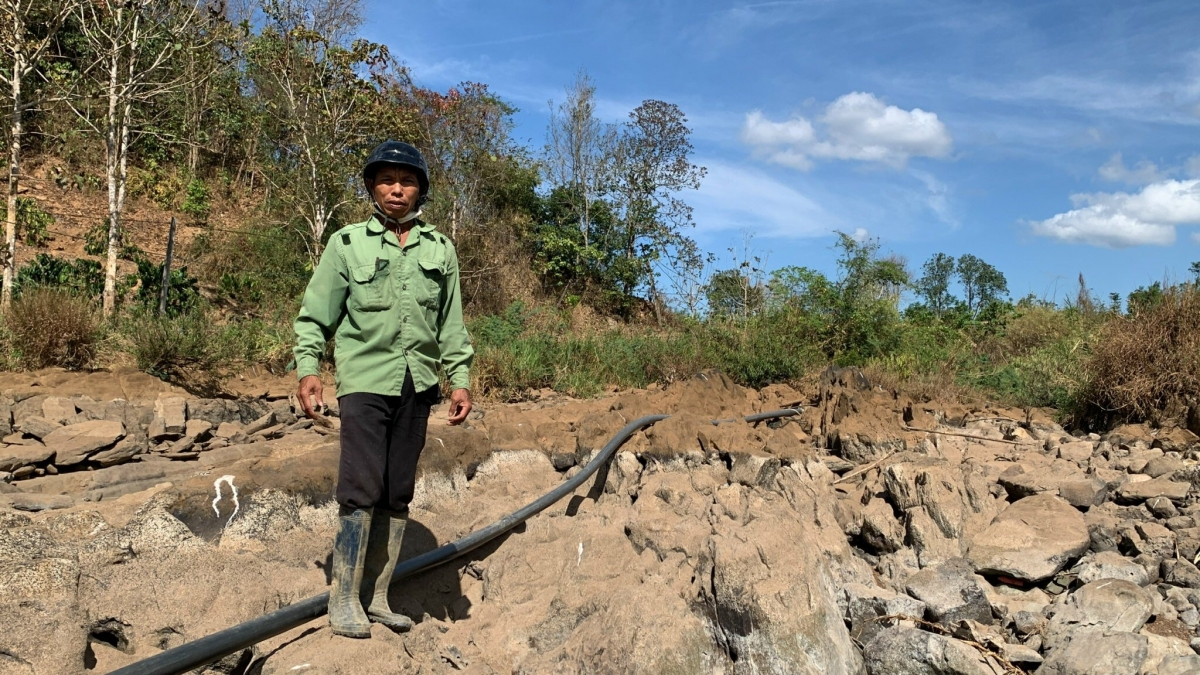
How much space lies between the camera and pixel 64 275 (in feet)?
33.6

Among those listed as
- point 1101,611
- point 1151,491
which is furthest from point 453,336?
point 1151,491

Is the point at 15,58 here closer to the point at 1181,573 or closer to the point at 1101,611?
the point at 1101,611

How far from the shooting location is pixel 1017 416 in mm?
9141

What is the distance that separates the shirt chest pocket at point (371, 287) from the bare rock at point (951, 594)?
3.01m

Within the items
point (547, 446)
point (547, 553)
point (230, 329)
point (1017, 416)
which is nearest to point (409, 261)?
point (547, 553)

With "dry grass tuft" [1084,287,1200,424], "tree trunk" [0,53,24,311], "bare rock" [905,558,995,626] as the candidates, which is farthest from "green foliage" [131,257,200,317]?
"dry grass tuft" [1084,287,1200,424]

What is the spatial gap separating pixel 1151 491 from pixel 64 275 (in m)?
11.5

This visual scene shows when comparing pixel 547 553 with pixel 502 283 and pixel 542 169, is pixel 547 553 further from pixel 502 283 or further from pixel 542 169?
pixel 542 169

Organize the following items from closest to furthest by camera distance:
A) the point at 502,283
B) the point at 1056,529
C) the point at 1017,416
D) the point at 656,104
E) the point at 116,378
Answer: the point at 1056,529, the point at 116,378, the point at 1017,416, the point at 502,283, the point at 656,104

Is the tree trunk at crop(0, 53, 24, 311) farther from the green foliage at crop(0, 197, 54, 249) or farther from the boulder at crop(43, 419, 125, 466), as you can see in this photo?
the boulder at crop(43, 419, 125, 466)

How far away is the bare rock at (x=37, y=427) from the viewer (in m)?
5.34

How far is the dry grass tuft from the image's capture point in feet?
26.4

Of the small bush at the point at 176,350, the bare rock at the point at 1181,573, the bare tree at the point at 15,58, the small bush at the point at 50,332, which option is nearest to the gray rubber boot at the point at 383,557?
the bare rock at the point at 1181,573

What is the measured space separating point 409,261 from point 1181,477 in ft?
19.8
